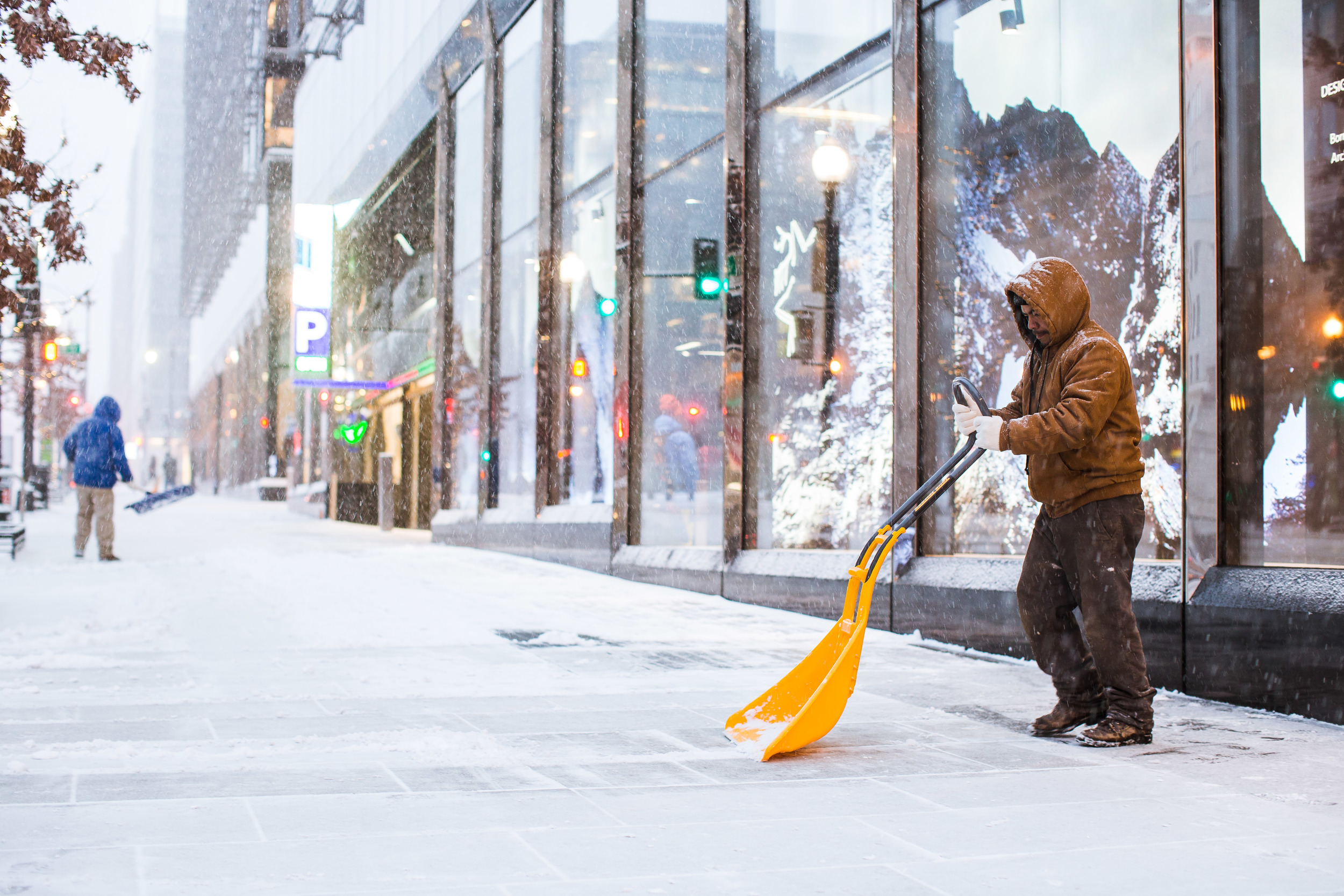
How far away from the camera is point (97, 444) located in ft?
46.5

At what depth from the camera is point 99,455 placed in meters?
14.2

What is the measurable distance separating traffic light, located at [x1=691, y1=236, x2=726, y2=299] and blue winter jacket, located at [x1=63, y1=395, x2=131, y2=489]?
6905 mm

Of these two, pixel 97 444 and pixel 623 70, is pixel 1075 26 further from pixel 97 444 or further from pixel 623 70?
pixel 97 444

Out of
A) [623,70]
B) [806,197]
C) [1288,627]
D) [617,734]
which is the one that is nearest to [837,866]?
[617,734]

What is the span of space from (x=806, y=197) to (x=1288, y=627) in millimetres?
5987

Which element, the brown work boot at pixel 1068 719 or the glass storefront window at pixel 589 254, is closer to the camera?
the brown work boot at pixel 1068 719

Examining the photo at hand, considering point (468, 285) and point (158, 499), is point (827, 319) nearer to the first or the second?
point (468, 285)

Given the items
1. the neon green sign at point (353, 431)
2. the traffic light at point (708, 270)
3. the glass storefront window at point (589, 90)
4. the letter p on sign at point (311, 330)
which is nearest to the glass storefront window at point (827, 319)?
the traffic light at point (708, 270)

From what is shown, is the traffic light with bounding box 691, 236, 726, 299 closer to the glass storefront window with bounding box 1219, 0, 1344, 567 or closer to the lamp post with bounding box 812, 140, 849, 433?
the lamp post with bounding box 812, 140, 849, 433

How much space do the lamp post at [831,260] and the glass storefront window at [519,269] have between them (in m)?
6.63

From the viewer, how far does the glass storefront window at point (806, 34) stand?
380 inches

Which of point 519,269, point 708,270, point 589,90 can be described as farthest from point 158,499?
point 708,270

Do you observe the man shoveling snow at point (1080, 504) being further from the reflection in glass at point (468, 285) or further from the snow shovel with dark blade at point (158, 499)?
the snow shovel with dark blade at point (158, 499)

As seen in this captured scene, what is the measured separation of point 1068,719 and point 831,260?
5722 mm
